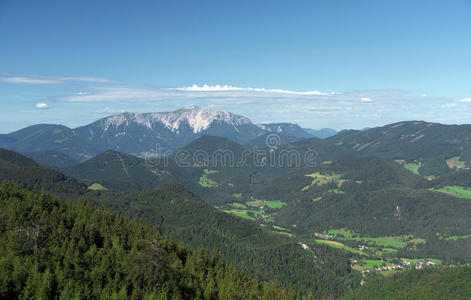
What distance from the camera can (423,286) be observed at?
6654 inches

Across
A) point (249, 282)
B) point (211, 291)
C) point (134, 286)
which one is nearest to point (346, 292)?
point (249, 282)

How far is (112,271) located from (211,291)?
24.9 metres

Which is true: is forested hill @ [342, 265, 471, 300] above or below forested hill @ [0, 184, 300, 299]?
below

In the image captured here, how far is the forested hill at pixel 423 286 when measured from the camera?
15950 centimetres

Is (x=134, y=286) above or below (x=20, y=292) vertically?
below

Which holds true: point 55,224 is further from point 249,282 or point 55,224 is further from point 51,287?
point 249,282

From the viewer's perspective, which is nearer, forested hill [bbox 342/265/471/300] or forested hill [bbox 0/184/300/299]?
forested hill [bbox 0/184/300/299]

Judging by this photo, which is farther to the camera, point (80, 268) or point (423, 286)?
point (423, 286)

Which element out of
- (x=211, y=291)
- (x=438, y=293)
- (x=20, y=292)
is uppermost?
(x=20, y=292)

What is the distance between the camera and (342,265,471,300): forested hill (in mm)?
159500

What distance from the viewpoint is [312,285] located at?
19962cm

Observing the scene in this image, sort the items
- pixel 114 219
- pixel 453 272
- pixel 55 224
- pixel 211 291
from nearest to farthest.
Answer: pixel 211 291 < pixel 55 224 < pixel 114 219 < pixel 453 272

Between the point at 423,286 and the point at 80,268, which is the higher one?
the point at 80,268

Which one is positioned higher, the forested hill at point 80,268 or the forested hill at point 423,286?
the forested hill at point 80,268
